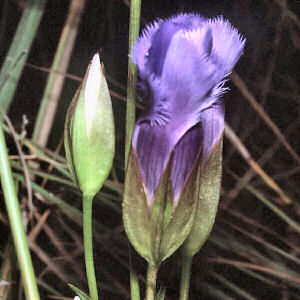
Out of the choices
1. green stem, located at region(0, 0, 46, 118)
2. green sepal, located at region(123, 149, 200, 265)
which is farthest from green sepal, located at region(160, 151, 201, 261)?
green stem, located at region(0, 0, 46, 118)

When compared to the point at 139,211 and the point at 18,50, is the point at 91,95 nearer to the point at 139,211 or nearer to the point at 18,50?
the point at 139,211

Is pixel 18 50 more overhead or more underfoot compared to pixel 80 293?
more overhead

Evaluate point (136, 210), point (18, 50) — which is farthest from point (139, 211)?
point (18, 50)

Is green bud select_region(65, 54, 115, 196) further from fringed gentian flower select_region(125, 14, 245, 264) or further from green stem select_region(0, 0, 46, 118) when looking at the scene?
green stem select_region(0, 0, 46, 118)

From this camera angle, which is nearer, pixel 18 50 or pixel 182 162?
pixel 182 162

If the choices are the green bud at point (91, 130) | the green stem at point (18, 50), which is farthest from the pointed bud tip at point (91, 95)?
the green stem at point (18, 50)
